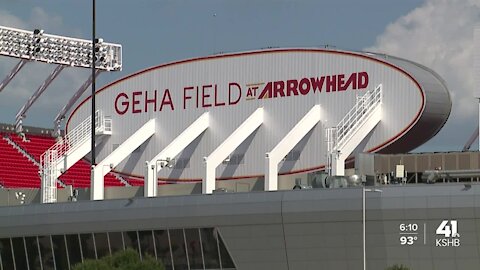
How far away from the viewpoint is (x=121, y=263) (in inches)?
2522

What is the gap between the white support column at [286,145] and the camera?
75.4m

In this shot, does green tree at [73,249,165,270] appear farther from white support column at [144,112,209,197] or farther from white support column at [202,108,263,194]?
white support column at [144,112,209,197]

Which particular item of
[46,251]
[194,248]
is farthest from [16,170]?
[194,248]

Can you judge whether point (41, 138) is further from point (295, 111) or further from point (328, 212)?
point (328, 212)

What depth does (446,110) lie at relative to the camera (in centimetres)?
7462

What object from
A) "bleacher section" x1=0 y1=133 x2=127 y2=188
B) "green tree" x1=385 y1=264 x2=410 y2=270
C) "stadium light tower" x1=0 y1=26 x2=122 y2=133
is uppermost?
"stadium light tower" x1=0 y1=26 x2=122 y2=133

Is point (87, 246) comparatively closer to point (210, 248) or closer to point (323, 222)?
point (210, 248)

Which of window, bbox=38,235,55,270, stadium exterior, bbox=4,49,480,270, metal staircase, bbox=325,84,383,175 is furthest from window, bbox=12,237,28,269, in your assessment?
metal staircase, bbox=325,84,383,175

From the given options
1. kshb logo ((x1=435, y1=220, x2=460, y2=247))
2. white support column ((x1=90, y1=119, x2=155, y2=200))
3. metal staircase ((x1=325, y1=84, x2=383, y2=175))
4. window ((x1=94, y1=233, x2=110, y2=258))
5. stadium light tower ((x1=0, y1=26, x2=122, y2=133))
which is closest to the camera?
kshb logo ((x1=435, y1=220, x2=460, y2=247))

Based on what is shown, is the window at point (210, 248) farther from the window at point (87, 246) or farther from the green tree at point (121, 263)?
the green tree at point (121, 263)

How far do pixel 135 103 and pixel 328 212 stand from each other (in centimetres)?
2001

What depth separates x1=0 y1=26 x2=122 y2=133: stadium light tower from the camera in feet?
386

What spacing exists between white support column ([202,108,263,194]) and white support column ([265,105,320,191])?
10.6ft

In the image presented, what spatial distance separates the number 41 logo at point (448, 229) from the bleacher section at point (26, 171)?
143 ft
